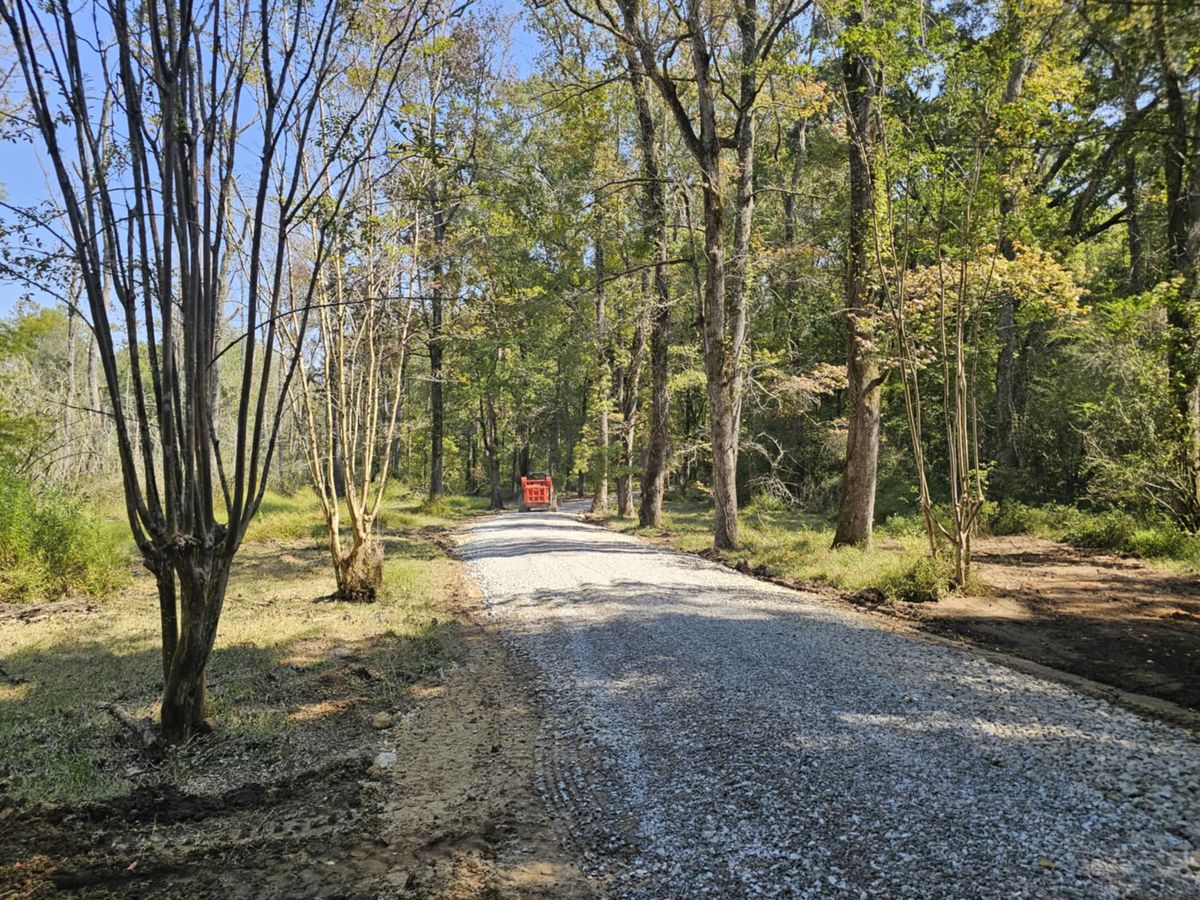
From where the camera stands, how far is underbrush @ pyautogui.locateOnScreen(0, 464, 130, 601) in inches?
303

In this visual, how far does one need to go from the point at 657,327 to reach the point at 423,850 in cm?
1513

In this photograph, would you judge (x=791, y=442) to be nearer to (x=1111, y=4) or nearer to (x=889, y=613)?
(x=889, y=613)

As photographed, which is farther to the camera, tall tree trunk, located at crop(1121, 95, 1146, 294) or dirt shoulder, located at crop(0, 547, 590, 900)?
tall tree trunk, located at crop(1121, 95, 1146, 294)

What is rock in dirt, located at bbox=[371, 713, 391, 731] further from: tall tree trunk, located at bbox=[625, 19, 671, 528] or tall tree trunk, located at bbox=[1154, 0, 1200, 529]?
tall tree trunk, located at bbox=[625, 19, 671, 528]

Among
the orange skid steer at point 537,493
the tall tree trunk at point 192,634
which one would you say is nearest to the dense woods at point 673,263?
the tall tree trunk at point 192,634

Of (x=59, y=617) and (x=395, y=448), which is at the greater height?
(x=395, y=448)

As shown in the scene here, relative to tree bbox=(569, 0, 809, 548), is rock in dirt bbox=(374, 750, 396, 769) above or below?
below

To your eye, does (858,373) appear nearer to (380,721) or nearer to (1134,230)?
(380,721)

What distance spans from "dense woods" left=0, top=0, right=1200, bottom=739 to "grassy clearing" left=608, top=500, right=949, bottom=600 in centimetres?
31

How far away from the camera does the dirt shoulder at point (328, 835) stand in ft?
8.27

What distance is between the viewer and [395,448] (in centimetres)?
4422

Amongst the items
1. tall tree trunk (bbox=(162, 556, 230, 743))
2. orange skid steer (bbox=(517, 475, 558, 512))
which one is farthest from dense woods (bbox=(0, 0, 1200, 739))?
orange skid steer (bbox=(517, 475, 558, 512))

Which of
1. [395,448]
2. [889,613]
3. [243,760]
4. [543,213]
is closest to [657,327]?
[543,213]

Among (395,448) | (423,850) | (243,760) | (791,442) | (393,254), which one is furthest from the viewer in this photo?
(395,448)
